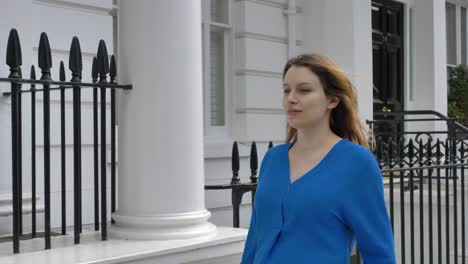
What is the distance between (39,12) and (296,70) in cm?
406

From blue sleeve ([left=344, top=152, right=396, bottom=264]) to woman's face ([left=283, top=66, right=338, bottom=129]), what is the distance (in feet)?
0.73

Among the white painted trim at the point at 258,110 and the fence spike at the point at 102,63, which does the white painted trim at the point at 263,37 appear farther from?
the fence spike at the point at 102,63

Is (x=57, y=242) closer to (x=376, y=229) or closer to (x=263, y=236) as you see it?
(x=263, y=236)

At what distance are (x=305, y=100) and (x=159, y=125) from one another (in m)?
1.19

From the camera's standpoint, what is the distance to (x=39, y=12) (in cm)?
562

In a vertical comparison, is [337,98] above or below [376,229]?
above

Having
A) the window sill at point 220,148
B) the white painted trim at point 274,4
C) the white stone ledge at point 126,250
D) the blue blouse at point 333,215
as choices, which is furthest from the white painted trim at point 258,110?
the blue blouse at point 333,215

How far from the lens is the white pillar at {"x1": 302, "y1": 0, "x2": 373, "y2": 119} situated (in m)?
8.73

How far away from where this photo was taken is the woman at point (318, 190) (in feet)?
6.55

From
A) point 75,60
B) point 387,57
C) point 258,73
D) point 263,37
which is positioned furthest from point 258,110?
point 75,60

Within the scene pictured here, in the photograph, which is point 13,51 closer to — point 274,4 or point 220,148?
point 220,148

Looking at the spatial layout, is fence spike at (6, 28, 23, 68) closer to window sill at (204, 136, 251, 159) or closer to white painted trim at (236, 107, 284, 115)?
window sill at (204, 136, 251, 159)

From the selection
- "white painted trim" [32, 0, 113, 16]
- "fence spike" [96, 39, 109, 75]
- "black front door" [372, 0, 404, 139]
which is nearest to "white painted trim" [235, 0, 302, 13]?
"black front door" [372, 0, 404, 139]

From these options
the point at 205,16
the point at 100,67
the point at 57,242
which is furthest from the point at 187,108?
the point at 205,16
